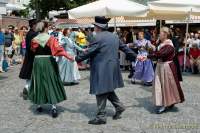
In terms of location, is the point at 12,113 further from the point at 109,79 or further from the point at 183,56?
the point at 183,56

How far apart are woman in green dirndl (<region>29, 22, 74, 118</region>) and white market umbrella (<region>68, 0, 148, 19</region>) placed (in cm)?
553

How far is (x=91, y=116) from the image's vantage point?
7605 mm

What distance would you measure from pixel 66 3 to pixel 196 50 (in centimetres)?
3062

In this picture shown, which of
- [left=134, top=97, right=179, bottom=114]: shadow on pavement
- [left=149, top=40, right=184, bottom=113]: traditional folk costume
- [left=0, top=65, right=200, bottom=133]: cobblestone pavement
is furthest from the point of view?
[left=134, top=97, right=179, bottom=114]: shadow on pavement

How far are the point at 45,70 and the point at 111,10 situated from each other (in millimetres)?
5888

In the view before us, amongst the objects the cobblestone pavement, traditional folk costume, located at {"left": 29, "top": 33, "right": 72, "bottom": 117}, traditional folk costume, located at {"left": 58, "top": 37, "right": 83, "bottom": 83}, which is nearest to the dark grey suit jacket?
the cobblestone pavement

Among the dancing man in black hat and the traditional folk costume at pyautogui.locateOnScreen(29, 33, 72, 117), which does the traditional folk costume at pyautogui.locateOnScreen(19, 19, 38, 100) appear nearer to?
the traditional folk costume at pyautogui.locateOnScreen(29, 33, 72, 117)

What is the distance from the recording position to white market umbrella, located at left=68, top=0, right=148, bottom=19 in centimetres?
1297

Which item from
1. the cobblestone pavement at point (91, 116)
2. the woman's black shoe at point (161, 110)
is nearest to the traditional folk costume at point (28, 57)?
the cobblestone pavement at point (91, 116)

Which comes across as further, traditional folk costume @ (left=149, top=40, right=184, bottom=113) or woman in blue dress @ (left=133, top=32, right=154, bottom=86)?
woman in blue dress @ (left=133, top=32, right=154, bottom=86)

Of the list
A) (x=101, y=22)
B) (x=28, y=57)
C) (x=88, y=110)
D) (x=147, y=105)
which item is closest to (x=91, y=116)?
(x=88, y=110)

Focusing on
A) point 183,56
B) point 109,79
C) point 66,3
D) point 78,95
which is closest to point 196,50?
point 183,56

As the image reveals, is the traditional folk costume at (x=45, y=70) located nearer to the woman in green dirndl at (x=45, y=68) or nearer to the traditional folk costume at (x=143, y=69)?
the woman in green dirndl at (x=45, y=68)

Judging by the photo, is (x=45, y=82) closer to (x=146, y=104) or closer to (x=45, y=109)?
(x=45, y=109)
